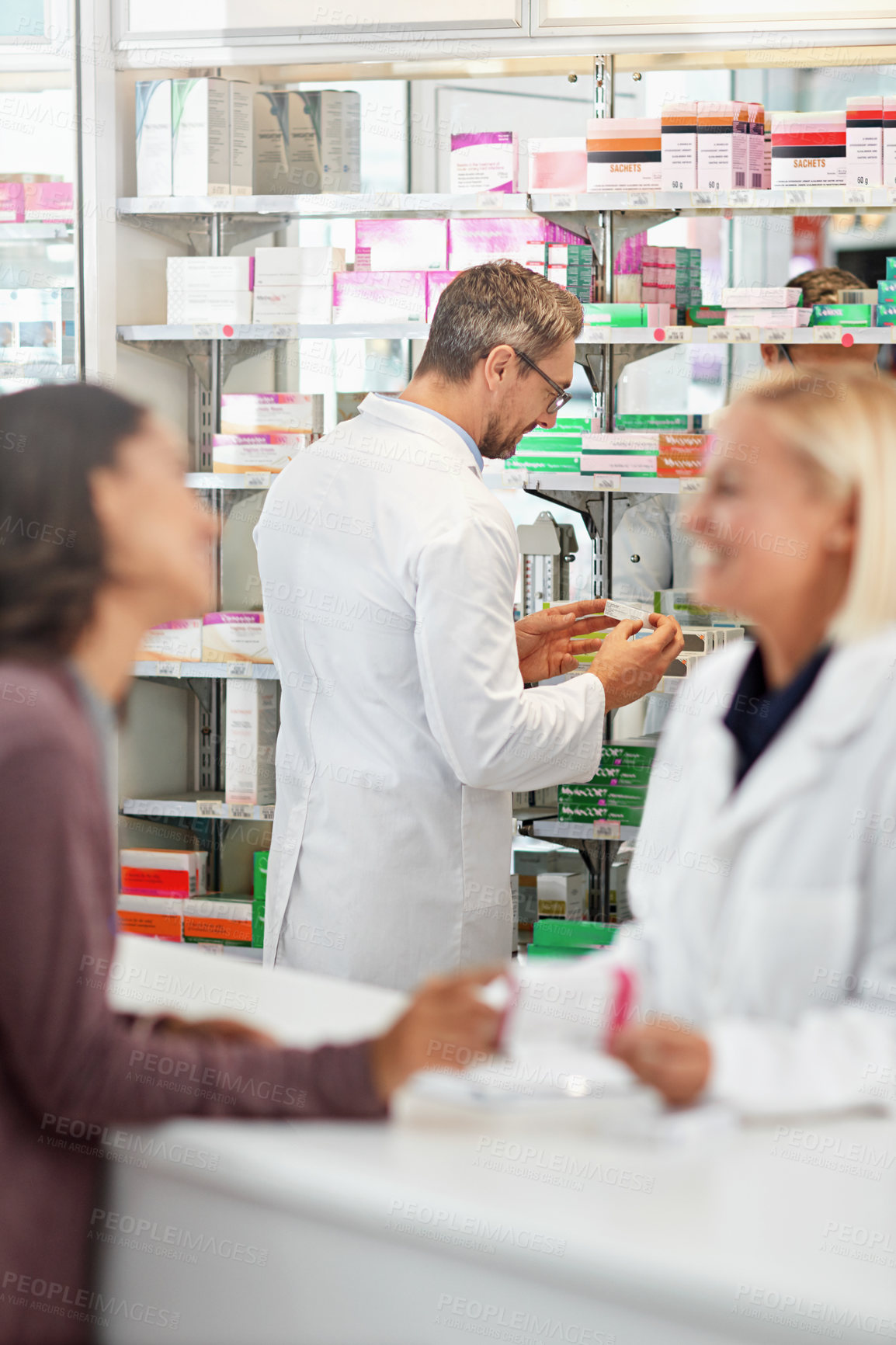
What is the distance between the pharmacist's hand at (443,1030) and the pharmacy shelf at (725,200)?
2.57 metres

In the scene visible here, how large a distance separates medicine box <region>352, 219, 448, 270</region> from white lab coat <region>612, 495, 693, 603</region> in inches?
31.3

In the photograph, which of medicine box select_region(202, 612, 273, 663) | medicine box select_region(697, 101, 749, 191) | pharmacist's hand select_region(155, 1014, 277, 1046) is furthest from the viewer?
medicine box select_region(202, 612, 273, 663)

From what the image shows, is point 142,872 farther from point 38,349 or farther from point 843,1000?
point 843,1000

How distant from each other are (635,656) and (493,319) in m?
0.52

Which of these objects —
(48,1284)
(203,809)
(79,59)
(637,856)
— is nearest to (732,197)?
(79,59)

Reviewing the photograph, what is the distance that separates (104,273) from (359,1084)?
2846 mm

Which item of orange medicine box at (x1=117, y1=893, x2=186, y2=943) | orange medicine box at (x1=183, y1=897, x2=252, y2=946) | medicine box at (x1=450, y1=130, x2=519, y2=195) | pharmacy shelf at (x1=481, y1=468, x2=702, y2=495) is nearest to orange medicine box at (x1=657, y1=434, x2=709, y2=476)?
pharmacy shelf at (x1=481, y1=468, x2=702, y2=495)

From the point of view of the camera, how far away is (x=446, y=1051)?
685 millimetres

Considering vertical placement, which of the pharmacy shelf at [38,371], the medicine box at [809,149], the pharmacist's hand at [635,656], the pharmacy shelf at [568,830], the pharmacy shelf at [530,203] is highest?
the medicine box at [809,149]

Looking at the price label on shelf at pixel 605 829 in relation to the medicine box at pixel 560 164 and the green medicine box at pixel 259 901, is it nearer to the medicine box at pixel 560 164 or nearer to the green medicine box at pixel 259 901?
the green medicine box at pixel 259 901

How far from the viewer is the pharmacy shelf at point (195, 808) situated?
3170 mm

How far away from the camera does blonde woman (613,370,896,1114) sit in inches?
25.3

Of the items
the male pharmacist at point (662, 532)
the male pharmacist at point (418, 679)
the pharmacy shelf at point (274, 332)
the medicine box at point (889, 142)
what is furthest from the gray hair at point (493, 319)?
the medicine box at point (889, 142)

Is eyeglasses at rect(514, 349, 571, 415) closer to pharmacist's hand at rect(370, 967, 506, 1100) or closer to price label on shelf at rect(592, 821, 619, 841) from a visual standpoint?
pharmacist's hand at rect(370, 967, 506, 1100)
